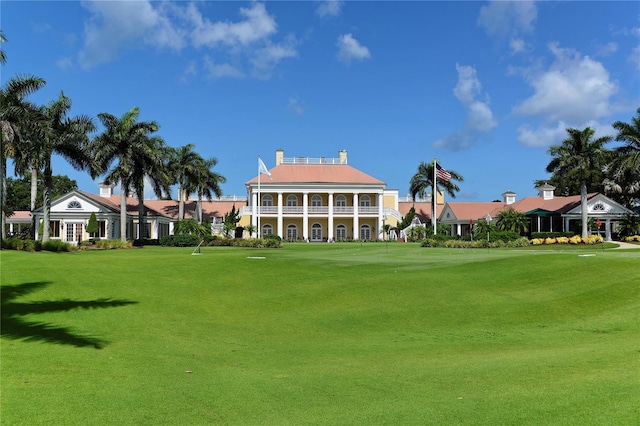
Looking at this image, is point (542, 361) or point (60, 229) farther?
point (60, 229)

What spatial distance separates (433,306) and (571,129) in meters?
41.6

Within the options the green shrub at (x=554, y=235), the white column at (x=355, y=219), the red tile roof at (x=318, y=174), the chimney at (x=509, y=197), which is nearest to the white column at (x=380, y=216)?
the red tile roof at (x=318, y=174)

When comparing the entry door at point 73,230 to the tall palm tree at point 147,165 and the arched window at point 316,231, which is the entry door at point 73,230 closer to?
the tall palm tree at point 147,165

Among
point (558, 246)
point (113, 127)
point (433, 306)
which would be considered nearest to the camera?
point (433, 306)

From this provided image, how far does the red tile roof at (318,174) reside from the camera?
71875 millimetres

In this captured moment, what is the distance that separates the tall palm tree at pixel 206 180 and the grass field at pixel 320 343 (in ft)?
139

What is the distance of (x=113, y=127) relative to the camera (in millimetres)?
47844

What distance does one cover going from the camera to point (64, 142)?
39.1 metres

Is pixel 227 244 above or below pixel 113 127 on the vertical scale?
below

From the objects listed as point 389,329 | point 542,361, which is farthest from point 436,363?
point 389,329

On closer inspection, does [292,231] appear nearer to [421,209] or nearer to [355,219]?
[355,219]

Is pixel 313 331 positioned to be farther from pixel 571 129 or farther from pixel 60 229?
pixel 60 229

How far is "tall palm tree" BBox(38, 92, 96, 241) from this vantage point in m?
39.0

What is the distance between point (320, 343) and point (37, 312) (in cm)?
707
